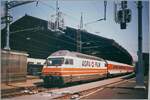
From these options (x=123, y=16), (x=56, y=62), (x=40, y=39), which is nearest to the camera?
(x=40, y=39)

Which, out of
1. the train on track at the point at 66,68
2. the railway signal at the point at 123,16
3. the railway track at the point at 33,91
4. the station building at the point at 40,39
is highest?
the railway signal at the point at 123,16

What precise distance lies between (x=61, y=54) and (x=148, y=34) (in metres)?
3.56

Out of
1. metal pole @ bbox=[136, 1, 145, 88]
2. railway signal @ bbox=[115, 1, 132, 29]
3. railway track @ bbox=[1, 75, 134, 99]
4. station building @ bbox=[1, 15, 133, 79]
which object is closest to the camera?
railway track @ bbox=[1, 75, 134, 99]

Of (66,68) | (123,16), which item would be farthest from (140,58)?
(66,68)

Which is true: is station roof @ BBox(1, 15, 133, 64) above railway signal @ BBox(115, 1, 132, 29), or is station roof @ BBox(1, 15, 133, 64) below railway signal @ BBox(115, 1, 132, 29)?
below

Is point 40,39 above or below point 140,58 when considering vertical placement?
above

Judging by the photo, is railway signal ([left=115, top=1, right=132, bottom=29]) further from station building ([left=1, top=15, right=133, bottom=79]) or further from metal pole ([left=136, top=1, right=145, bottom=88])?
station building ([left=1, top=15, right=133, bottom=79])

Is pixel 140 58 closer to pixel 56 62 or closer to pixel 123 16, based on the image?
pixel 123 16

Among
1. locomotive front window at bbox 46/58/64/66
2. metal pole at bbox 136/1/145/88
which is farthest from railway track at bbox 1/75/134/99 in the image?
metal pole at bbox 136/1/145/88

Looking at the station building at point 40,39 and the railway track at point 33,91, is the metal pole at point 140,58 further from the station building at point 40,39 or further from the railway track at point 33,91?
the railway track at point 33,91

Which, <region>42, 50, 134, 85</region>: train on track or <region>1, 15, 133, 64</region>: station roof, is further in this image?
<region>42, 50, 134, 85</region>: train on track

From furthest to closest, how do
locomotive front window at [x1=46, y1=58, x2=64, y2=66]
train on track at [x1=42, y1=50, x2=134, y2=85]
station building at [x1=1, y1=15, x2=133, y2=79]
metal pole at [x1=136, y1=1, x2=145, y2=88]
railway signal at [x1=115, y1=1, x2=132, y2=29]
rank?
locomotive front window at [x1=46, y1=58, x2=64, y2=66] < train on track at [x1=42, y1=50, x2=134, y2=85] < metal pole at [x1=136, y1=1, x2=145, y2=88] < railway signal at [x1=115, y1=1, x2=132, y2=29] < station building at [x1=1, y1=15, x2=133, y2=79]

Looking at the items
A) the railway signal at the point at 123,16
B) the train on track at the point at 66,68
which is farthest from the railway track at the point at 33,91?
the railway signal at the point at 123,16

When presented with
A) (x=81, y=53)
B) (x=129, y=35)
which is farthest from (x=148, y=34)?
(x=81, y=53)
